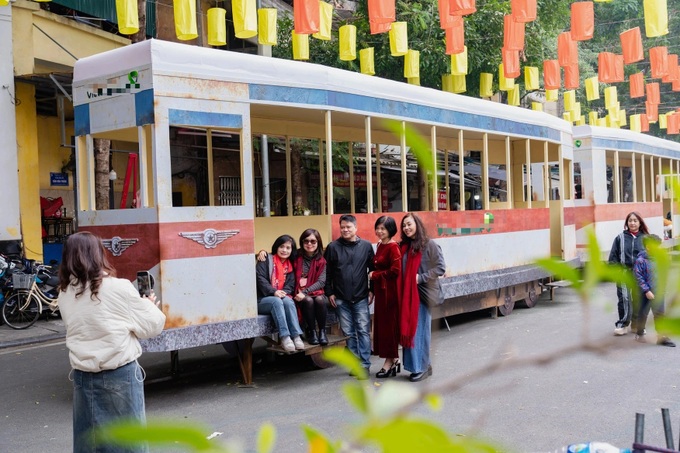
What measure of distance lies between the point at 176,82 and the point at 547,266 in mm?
5915

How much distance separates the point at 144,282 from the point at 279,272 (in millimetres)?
1661

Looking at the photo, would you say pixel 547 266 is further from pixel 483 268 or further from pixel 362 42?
pixel 362 42

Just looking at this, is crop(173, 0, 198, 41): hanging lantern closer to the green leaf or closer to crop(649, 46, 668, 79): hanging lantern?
the green leaf

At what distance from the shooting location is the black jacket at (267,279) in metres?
7.18

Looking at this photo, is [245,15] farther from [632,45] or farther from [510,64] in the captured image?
[632,45]

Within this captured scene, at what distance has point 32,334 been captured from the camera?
1070 centimetres

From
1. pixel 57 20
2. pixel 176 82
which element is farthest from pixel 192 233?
pixel 57 20

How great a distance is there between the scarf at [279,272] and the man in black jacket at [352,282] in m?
0.44

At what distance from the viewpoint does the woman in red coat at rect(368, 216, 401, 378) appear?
23.6ft

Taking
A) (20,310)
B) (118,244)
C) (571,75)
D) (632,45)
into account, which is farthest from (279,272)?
(571,75)

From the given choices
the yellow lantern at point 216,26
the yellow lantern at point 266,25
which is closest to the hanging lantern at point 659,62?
the yellow lantern at point 266,25

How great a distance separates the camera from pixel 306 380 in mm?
7340

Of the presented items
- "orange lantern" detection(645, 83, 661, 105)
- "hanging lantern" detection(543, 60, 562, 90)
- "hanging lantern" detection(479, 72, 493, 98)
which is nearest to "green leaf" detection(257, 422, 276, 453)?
"hanging lantern" detection(543, 60, 562, 90)

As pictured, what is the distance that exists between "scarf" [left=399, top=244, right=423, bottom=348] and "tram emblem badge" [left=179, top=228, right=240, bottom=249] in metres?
1.67
